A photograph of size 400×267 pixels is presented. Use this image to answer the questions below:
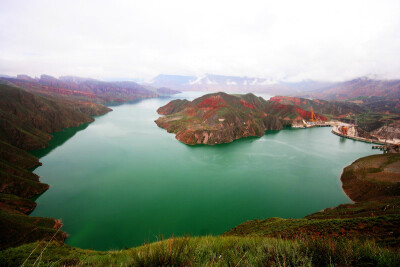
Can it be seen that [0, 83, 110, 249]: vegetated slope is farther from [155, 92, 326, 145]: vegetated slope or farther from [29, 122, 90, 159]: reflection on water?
[155, 92, 326, 145]: vegetated slope

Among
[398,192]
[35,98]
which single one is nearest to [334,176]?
[398,192]

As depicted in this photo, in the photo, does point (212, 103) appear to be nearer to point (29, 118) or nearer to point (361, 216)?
point (29, 118)

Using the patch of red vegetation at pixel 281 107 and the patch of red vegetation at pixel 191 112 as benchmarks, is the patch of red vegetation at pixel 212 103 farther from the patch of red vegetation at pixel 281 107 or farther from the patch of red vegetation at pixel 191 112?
the patch of red vegetation at pixel 281 107

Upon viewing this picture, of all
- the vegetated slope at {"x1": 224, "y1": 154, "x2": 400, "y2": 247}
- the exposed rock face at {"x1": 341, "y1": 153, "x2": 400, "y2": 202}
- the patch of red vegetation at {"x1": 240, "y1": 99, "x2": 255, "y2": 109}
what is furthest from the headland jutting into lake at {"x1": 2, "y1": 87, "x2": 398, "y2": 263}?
the patch of red vegetation at {"x1": 240, "y1": 99, "x2": 255, "y2": 109}

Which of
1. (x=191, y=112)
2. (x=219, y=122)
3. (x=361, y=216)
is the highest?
(x=191, y=112)

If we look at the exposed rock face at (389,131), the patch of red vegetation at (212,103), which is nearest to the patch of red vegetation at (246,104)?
the patch of red vegetation at (212,103)

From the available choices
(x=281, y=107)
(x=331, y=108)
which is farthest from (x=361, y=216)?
(x=331, y=108)

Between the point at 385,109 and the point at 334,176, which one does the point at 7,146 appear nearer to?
the point at 334,176
